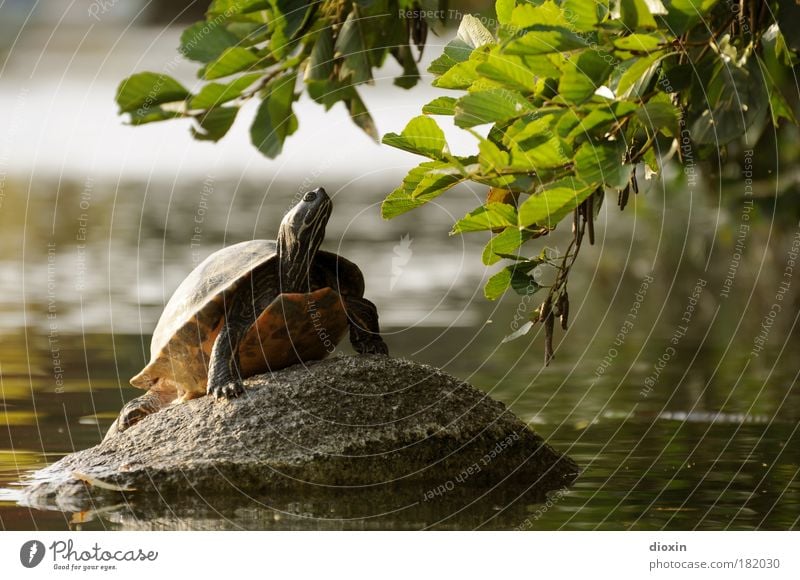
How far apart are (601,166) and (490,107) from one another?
0.32 metres

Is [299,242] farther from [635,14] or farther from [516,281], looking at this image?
[635,14]

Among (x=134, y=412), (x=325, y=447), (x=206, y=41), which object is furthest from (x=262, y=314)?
(x=206, y=41)

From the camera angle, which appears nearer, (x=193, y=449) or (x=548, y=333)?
(x=548, y=333)

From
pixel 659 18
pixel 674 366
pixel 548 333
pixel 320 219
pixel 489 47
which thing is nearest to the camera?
pixel 659 18

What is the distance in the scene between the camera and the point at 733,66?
3008mm

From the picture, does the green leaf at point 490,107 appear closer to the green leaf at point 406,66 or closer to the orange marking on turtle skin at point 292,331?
the orange marking on turtle skin at point 292,331

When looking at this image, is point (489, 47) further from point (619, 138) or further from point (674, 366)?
point (674, 366)

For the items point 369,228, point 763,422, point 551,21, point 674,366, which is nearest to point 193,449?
point 551,21

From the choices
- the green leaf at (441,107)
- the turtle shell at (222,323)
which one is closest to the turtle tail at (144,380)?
the turtle shell at (222,323)

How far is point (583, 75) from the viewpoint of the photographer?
288 centimetres

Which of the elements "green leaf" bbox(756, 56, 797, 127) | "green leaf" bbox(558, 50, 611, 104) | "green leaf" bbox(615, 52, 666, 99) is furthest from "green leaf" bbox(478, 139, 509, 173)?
"green leaf" bbox(756, 56, 797, 127)

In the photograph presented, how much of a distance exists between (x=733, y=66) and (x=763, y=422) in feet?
8.48

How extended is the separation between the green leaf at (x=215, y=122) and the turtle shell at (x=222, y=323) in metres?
0.63

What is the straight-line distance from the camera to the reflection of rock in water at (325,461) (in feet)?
12.6
